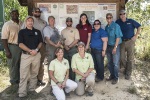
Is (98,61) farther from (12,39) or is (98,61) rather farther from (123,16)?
(12,39)

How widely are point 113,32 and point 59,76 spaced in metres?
1.89

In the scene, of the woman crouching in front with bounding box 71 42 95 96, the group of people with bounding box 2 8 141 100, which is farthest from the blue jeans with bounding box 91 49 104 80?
the woman crouching in front with bounding box 71 42 95 96

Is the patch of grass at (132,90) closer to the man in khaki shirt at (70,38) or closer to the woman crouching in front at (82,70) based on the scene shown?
the woman crouching in front at (82,70)

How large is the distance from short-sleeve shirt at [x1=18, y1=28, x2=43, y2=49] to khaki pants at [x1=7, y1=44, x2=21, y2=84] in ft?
2.13

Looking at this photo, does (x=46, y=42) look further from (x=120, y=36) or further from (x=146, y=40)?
(x=146, y=40)

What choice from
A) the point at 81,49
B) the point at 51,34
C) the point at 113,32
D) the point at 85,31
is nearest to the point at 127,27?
the point at 113,32

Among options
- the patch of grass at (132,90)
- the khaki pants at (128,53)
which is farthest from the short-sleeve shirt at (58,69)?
the khaki pants at (128,53)

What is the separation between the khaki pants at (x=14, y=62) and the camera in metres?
6.81

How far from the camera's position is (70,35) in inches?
270

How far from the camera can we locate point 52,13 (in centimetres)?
765

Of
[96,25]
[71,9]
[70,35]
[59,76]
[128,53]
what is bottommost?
[59,76]

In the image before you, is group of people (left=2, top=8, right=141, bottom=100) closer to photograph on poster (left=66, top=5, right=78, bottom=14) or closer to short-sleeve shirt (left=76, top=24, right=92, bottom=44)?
short-sleeve shirt (left=76, top=24, right=92, bottom=44)

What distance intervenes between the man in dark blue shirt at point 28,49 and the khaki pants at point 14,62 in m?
0.55

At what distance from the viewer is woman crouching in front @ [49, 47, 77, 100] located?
621cm
